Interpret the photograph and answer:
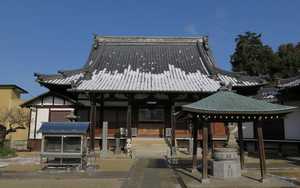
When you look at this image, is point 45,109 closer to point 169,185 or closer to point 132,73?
point 132,73

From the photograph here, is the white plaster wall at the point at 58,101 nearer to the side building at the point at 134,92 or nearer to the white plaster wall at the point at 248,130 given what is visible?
the side building at the point at 134,92

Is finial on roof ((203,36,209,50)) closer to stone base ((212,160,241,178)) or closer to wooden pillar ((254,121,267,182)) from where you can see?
wooden pillar ((254,121,267,182))

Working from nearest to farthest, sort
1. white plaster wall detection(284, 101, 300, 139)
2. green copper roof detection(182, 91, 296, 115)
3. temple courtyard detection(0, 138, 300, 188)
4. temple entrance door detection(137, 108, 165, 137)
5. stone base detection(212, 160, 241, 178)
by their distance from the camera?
temple courtyard detection(0, 138, 300, 188) → green copper roof detection(182, 91, 296, 115) → stone base detection(212, 160, 241, 178) → white plaster wall detection(284, 101, 300, 139) → temple entrance door detection(137, 108, 165, 137)

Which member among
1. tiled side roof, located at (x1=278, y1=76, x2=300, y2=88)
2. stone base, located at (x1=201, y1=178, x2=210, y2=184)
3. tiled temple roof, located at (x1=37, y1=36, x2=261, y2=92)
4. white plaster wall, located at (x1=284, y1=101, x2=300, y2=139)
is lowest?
stone base, located at (x1=201, y1=178, x2=210, y2=184)

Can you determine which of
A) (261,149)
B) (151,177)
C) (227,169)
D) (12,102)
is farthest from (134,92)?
(12,102)

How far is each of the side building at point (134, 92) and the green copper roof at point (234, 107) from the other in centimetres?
1081

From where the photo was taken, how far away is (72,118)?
18.2 metres

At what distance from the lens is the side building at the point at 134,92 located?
23.6 meters

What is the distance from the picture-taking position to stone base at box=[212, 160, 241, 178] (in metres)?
11.8

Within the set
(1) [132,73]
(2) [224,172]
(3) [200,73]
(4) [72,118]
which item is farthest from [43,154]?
(3) [200,73]

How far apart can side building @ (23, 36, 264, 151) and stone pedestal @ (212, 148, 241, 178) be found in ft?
36.0

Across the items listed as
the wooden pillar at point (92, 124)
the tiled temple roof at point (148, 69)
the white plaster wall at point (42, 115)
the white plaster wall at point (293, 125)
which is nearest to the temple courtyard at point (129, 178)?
the wooden pillar at point (92, 124)

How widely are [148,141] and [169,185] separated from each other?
13.7 m

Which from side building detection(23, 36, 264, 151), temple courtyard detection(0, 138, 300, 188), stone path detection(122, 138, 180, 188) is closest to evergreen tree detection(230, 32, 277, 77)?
side building detection(23, 36, 264, 151)
